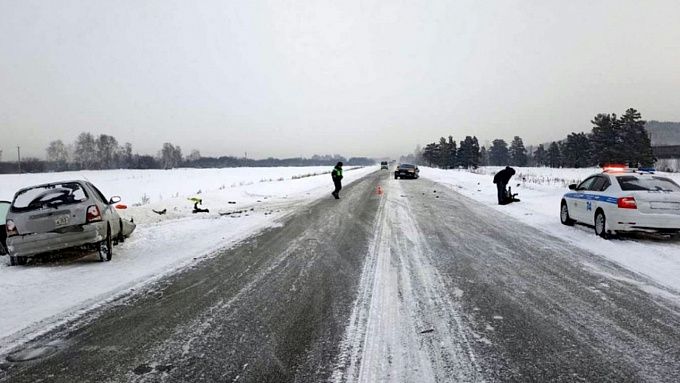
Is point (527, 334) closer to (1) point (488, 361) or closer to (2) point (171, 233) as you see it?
(1) point (488, 361)

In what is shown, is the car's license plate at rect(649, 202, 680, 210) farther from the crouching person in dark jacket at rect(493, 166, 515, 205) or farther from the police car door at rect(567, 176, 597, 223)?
the crouching person in dark jacket at rect(493, 166, 515, 205)

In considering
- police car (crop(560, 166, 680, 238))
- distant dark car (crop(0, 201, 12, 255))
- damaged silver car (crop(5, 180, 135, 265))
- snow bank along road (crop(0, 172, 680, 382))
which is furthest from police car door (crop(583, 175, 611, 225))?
distant dark car (crop(0, 201, 12, 255))

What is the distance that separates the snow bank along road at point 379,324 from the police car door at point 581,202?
3334 millimetres

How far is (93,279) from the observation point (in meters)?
6.50

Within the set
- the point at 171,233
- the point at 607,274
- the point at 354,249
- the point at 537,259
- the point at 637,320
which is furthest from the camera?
the point at 171,233

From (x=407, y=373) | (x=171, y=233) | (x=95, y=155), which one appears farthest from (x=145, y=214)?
(x=95, y=155)

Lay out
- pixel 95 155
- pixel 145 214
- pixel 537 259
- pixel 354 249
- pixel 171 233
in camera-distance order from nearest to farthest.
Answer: pixel 537 259
pixel 354 249
pixel 171 233
pixel 145 214
pixel 95 155

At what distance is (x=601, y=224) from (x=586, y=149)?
10204cm

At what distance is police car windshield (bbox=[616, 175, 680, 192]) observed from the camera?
9.20 m

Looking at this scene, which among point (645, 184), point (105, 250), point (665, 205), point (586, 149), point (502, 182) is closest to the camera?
point (105, 250)

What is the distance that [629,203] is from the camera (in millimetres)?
8867

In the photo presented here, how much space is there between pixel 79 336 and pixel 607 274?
7.00 m

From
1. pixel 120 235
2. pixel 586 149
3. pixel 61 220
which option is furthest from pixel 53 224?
pixel 586 149

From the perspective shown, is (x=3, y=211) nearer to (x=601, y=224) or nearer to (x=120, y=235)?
(x=120, y=235)
